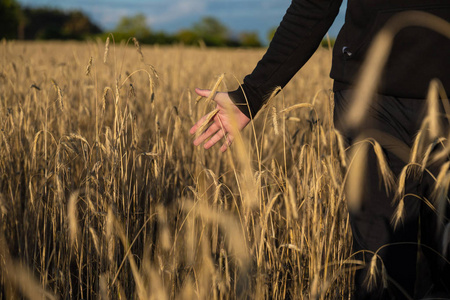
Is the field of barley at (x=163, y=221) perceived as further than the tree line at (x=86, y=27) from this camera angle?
No

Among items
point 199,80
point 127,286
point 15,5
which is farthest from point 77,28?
point 127,286

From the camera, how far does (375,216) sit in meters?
1.19

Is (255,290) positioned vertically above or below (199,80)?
below

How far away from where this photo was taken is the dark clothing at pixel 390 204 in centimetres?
114

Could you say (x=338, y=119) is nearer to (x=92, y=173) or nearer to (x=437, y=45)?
(x=437, y=45)

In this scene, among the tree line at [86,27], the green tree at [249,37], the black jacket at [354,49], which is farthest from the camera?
the green tree at [249,37]

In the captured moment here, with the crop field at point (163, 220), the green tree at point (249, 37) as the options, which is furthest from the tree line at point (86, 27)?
the crop field at point (163, 220)

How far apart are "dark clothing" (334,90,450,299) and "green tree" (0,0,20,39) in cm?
3145

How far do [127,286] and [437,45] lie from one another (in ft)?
3.82

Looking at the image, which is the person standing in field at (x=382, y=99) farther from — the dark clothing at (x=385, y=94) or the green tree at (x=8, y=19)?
the green tree at (x=8, y=19)

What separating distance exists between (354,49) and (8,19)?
108ft

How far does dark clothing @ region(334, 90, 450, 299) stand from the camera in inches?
44.9

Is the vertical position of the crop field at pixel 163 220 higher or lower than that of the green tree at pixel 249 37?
lower

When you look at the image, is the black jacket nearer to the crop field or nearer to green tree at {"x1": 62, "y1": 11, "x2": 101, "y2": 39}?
the crop field
